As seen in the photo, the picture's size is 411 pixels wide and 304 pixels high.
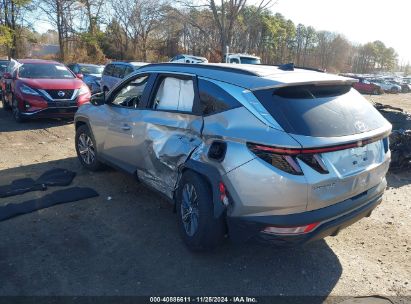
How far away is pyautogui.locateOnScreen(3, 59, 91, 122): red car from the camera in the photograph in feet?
30.8

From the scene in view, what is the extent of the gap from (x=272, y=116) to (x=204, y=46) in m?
38.1

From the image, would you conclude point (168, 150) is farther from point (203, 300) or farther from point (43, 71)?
point (43, 71)

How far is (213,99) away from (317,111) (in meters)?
0.96

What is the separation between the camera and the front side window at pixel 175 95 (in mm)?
3838

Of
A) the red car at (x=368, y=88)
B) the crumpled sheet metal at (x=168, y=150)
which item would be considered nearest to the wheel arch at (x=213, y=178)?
the crumpled sheet metal at (x=168, y=150)

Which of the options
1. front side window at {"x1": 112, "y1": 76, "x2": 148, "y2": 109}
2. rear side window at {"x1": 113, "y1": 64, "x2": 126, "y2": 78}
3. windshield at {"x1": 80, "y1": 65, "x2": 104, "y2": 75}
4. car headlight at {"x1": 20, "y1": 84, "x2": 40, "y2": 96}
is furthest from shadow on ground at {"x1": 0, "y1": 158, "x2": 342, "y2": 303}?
windshield at {"x1": 80, "y1": 65, "x2": 104, "y2": 75}

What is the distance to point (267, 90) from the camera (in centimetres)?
310

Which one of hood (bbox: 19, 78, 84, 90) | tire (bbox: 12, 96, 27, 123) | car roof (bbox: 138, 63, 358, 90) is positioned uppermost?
car roof (bbox: 138, 63, 358, 90)

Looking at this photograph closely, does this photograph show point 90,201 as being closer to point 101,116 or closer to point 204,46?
point 101,116

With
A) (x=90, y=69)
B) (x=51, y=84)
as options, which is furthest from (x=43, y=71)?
(x=90, y=69)

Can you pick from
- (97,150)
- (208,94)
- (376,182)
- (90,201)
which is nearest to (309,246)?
(376,182)

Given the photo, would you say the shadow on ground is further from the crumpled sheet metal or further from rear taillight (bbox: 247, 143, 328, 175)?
rear taillight (bbox: 247, 143, 328, 175)

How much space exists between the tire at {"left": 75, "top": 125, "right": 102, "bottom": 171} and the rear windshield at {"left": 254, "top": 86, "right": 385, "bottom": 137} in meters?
3.41

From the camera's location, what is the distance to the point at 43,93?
30.9ft
